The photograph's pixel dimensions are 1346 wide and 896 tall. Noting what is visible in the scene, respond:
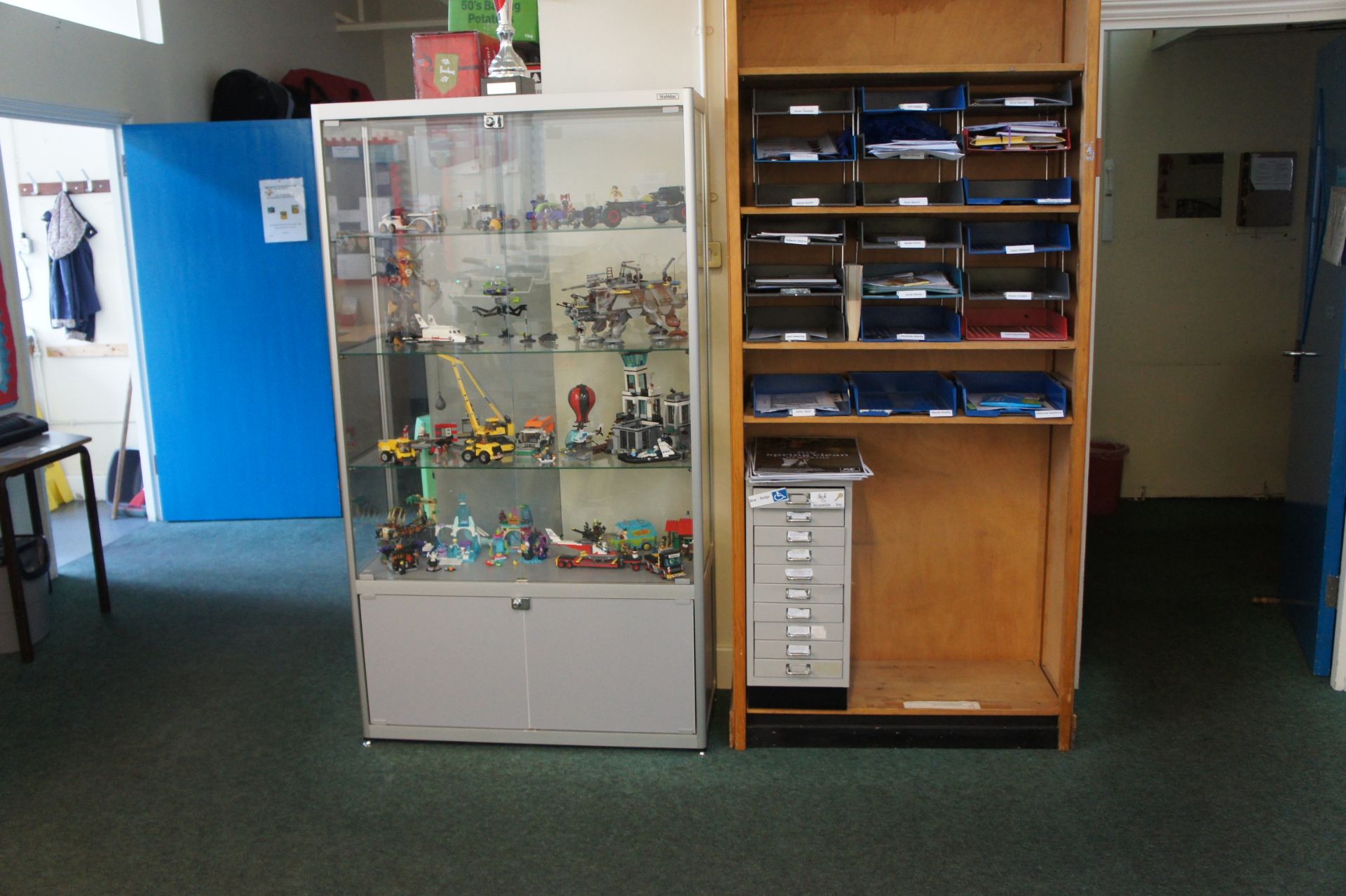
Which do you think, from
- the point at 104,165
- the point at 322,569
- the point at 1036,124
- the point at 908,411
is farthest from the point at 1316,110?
the point at 104,165

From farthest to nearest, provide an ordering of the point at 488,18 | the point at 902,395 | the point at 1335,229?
the point at 1335,229
the point at 488,18
the point at 902,395

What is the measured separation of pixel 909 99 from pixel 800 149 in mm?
350

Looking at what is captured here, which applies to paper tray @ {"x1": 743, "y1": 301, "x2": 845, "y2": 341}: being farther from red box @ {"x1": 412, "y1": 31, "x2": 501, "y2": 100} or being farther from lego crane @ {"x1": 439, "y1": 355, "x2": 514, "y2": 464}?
red box @ {"x1": 412, "y1": 31, "x2": 501, "y2": 100}

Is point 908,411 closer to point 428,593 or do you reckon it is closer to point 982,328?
point 982,328

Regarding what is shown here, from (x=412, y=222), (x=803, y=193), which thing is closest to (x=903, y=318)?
(x=803, y=193)

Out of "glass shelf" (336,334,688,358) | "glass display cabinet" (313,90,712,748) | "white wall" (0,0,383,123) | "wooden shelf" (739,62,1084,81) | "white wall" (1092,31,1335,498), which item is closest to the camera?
"wooden shelf" (739,62,1084,81)

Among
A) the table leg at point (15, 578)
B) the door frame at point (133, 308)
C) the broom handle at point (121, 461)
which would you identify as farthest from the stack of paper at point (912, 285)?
the broom handle at point (121, 461)

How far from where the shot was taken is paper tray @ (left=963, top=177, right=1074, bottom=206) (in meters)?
2.95

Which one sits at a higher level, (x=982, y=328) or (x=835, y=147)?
(x=835, y=147)

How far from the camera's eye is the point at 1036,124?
3031mm

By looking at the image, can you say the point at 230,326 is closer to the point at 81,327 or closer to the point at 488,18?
the point at 81,327

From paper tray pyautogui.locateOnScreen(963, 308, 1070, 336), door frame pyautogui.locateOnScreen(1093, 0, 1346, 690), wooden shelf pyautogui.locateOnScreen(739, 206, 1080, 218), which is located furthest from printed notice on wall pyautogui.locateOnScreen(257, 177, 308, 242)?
door frame pyautogui.locateOnScreen(1093, 0, 1346, 690)

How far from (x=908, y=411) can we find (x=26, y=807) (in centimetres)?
277

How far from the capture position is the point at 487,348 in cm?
330
